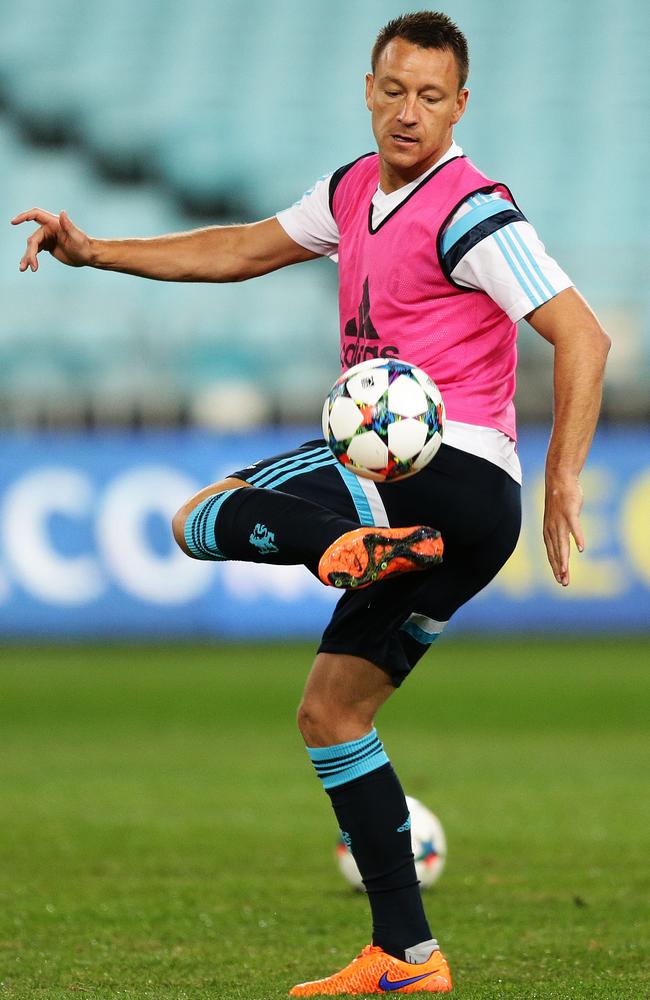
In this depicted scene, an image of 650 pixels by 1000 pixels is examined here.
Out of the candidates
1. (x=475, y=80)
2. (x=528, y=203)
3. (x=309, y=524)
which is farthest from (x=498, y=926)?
(x=475, y=80)

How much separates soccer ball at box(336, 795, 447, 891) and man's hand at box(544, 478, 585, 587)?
5.91 ft

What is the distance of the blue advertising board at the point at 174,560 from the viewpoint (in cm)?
1259

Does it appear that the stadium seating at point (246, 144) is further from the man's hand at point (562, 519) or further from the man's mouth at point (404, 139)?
the man's hand at point (562, 519)

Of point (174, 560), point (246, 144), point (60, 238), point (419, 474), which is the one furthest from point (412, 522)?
point (246, 144)

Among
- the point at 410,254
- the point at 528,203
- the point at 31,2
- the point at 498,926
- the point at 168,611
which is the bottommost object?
the point at 498,926

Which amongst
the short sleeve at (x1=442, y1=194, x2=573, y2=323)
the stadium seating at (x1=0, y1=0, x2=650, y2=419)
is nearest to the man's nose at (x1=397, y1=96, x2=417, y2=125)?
the short sleeve at (x1=442, y1=194, x2=573, y2=323)

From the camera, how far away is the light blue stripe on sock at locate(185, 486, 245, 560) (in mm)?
3621

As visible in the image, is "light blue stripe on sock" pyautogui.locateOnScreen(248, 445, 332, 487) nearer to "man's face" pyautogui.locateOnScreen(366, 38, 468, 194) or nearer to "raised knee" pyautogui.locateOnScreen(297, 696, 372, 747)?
"raised knee" pyautogui.locateOnScreen(297, 696, 372, 747)

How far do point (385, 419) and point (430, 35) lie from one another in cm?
93

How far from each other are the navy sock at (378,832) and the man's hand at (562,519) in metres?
0.74

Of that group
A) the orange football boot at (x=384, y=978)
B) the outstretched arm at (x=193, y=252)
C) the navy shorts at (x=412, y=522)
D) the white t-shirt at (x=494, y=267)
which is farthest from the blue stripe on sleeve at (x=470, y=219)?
the orange football boot at (x=384, y=978)

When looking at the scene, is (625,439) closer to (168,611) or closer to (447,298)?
(168,611)

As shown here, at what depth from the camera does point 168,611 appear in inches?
500

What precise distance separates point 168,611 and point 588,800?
6.12 meters
